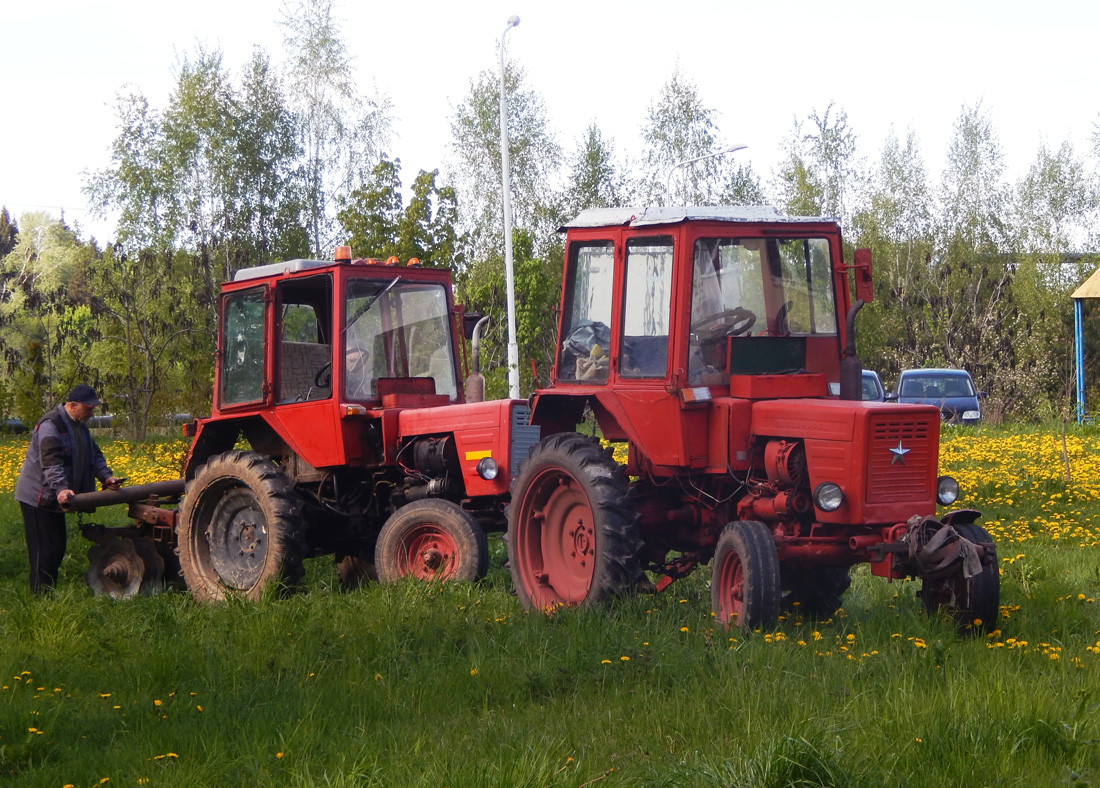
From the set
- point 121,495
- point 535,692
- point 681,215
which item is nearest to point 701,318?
point 681,215

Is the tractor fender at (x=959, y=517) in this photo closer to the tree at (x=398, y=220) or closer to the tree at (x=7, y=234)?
the tree at (x=398, y=220)

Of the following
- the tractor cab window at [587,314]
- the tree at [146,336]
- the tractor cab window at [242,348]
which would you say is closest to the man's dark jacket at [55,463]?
the tractor cab window at [242,348]

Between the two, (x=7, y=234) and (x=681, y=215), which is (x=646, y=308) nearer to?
(x=681, y=215)

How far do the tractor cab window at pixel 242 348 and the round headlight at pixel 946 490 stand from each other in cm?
509

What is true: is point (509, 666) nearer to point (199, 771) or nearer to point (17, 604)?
point (199, 771)

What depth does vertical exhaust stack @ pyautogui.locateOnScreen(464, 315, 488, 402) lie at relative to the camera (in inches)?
350

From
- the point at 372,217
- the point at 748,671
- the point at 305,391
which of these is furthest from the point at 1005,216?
the point at 748,671

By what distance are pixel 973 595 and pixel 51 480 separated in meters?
6.41

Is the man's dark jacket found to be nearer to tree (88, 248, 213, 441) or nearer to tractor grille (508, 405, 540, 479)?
tractor grille (508, 405, 540, 479)

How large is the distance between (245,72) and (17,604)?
2831 cm

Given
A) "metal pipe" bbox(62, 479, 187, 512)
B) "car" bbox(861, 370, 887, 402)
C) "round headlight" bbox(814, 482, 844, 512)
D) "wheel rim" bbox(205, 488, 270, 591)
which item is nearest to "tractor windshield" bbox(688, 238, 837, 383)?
"round headlight" bbox(814, 482, 844, 512)

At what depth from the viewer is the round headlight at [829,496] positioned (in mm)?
6922

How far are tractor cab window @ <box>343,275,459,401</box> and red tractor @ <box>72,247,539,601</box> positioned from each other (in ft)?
0.03

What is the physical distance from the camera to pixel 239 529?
9.70m
